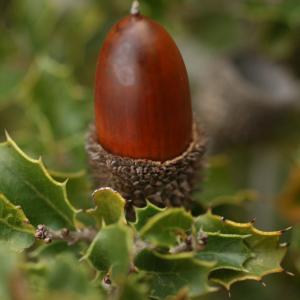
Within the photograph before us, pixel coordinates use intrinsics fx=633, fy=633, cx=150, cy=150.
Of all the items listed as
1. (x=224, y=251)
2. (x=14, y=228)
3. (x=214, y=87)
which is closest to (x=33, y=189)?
(x=14, y=228)

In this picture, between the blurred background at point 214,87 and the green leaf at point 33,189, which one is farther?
the blurred background at point 214,87

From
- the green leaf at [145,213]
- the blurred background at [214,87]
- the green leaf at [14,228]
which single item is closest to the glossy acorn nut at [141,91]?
the green leaf at [145,213]

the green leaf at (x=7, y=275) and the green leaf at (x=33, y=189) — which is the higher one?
the green leaf at (x=33, y=189)

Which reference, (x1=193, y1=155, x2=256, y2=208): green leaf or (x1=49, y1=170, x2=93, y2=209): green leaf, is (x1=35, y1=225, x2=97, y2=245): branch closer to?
(x1=49, y1=170, x2=93, y2=209): green leaf

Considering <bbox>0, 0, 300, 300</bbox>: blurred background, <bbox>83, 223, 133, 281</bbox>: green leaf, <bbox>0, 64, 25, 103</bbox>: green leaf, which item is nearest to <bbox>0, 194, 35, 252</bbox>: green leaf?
<bbox>83, 223, 133, 281</bbox>: green leaf

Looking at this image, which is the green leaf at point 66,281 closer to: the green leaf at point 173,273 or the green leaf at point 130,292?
the green leaf at point 130,292

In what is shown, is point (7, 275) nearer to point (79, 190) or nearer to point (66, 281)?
point (66, 281)
